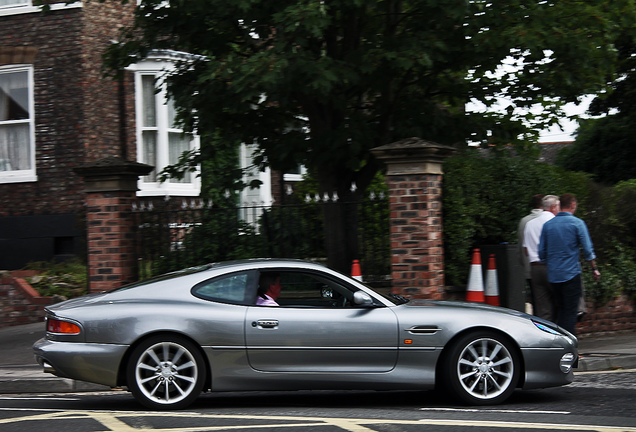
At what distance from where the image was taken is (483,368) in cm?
733

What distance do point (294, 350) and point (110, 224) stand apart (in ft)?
18.6


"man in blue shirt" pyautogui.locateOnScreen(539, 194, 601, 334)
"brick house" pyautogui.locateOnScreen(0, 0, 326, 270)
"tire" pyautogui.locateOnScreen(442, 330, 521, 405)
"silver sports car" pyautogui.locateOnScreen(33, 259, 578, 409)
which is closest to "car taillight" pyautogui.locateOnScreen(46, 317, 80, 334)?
"silver sports car" pyautogui.locateOnScreen(33, 259, 578, 409)

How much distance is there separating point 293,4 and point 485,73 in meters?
3.15

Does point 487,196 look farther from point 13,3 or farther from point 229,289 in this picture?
point 13,3

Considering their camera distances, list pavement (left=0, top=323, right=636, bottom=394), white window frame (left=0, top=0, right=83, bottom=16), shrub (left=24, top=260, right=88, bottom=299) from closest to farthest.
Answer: pavement (left=0, top=323, right=636, bottom=394)
shrub (left=24, top=260, right=88, bottom=299)
white window frame (left=0, top=0, right=83, bottom=16)

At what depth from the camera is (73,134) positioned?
17312mm

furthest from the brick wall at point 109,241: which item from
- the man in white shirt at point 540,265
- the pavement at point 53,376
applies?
the man in white shirt at point 540,265

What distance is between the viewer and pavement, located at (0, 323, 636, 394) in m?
9.06

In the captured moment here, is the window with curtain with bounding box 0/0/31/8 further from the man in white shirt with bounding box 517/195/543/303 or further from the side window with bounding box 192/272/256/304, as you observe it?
the side window with bounding box 192/272/256/304

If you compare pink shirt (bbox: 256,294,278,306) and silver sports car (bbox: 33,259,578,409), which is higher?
pink shirt (bbox: 256,294,278,306)

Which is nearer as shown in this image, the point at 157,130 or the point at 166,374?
the point at 166,374

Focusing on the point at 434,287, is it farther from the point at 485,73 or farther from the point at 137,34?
the point at 137,34

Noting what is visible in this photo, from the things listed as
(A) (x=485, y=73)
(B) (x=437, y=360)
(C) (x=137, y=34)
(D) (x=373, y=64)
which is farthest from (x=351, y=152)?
(B) (x=437, y=360)

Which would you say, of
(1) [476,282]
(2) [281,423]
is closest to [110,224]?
(1) [476,282]
